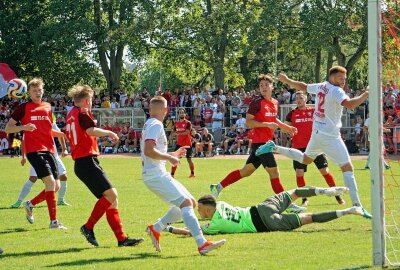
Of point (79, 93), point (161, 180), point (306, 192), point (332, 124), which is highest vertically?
point (79, 93)

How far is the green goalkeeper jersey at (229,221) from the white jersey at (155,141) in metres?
1.49

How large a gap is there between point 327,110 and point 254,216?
80.6 inches

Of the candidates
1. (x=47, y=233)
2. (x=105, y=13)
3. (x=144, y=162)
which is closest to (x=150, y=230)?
(x=144, y=162)

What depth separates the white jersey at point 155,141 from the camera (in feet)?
29.1

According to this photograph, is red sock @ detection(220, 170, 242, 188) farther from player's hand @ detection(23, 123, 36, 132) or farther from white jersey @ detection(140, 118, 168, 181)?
white jersey @ detection(140, 118, 168, 181)

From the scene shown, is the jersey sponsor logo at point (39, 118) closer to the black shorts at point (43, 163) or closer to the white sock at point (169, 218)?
the black shorts at point (43, 163)

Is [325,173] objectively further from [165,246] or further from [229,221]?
[165,246]

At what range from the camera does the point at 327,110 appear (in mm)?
11195

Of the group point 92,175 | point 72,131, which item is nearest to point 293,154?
point 92,175

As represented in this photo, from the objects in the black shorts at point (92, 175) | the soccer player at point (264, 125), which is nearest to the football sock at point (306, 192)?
the soccer player at point (264, 125)

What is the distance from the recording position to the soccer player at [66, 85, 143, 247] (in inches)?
379

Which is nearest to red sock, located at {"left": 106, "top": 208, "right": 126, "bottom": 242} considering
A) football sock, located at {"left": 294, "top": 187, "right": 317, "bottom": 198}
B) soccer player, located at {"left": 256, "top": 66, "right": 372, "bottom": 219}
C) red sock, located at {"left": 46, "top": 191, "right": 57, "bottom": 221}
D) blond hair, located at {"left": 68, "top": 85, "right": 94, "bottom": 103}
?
blond hair, located at {"left": 68, "top": 85, "right": 94, "bottom": 103}

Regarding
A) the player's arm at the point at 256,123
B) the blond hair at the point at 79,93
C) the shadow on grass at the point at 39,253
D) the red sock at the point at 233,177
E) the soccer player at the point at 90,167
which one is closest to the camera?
the shadow on grass at the point at 39,253

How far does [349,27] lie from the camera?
129 feet
